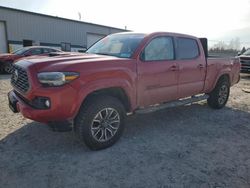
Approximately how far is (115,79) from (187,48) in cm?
239

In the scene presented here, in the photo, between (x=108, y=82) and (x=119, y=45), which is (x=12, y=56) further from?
(x=108, y=82)

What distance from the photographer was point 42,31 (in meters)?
24.6

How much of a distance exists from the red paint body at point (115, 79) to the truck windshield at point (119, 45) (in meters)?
0.14

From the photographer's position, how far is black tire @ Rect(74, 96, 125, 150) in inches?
154

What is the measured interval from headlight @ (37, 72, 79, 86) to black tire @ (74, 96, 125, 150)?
535 mm

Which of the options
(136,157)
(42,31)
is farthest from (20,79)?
(42,31)

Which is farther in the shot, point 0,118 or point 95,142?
point 0,118

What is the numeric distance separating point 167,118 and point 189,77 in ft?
3.55

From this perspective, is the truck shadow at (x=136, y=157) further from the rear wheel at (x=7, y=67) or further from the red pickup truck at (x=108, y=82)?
the rear wheel at (x=7, y=67)

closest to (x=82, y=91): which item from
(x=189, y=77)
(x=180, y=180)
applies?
(x=180, y=180)

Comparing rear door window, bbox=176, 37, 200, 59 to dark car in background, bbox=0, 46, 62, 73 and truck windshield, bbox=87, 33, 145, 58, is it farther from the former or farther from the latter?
dark car in background, bbox=0, 46, 62, 73

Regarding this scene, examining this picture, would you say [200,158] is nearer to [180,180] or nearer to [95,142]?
[180,180]

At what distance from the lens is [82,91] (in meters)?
3.73

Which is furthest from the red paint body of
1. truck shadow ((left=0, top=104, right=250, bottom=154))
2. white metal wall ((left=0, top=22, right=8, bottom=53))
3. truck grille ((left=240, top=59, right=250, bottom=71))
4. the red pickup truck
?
white metal wall ((left=0, top=22, right=8, bottom=53))
